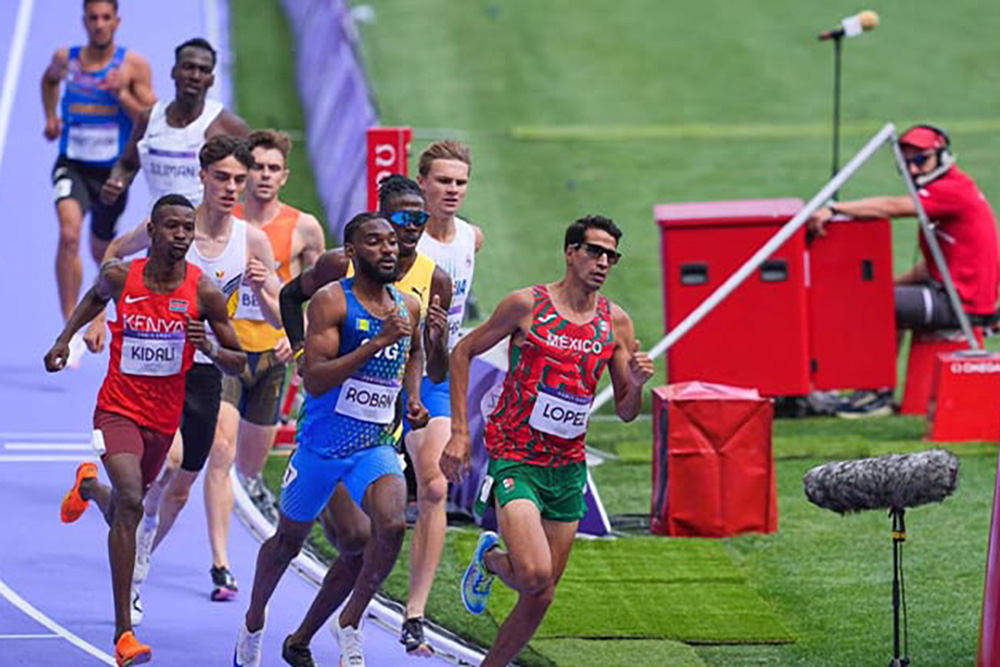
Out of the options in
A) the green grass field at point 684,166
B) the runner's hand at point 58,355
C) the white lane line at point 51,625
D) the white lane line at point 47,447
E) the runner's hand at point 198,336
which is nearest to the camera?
the runner's hand at point 198,336

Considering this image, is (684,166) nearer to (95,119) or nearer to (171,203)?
(95,119)

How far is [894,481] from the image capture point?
36.1 ft

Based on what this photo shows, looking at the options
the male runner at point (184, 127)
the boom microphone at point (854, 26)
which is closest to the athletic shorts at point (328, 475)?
the male runner at point (184, 127)

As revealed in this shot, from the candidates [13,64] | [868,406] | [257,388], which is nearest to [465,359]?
[257,388]

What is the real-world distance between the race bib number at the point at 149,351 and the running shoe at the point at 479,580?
5.91 ft

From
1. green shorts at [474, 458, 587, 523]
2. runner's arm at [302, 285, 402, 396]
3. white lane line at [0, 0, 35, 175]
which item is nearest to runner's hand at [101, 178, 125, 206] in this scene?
runner's arm at [302, 285, 402, 396]

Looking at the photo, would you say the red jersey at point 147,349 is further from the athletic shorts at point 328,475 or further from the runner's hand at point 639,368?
the runner's hand at point 639,368

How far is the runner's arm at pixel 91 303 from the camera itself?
1208cm

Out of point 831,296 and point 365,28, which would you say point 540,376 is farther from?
point 365,28

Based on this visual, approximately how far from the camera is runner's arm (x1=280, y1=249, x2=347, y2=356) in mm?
11773

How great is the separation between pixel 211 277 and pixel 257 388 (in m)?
0.76

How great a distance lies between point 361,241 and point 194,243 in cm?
230

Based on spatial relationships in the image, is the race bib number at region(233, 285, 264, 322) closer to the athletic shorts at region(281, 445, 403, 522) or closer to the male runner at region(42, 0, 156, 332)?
the athletic shorts at region(281, 445, 403, 522)

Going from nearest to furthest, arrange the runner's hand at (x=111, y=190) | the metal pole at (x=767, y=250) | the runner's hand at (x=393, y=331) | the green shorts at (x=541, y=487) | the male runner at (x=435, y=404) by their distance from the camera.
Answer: the runner's hand at (x=393, y=331)
the green shorts at (x=541, y=487)
the male runner at (x=435, y=404)
the runner's hand at (x=111, y=190)
the metal pole at (x=767, y=250)
